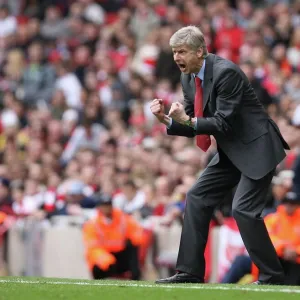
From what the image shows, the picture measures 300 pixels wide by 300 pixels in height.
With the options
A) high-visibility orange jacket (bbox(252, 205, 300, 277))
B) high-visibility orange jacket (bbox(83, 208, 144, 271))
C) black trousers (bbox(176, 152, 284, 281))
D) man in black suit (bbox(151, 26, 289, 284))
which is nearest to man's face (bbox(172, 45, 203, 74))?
man in black suit (bbox(151, 26, 289, 284))

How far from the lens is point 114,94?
61.4 feet

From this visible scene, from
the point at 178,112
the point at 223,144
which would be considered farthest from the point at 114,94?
the point at 178,112

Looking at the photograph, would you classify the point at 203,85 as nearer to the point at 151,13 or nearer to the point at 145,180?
the point at 145,180

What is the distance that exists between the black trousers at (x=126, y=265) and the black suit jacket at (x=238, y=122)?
4.87 metres

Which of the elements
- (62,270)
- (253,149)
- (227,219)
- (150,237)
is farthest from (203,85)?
(62,270)

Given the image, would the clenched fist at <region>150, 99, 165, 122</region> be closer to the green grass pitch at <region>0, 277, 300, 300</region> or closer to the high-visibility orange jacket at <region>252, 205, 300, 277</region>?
the green grass pitch at <region>0, 277, 300, 300</region>

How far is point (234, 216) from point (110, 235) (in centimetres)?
510

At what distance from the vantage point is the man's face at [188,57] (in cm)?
870

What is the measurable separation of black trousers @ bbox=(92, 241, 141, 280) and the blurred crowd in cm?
49

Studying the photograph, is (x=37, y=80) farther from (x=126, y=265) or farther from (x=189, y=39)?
(x=189, y=39)

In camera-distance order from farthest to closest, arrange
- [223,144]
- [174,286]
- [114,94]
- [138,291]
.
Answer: [114,94]
[223,144]
[174,286]
[138,291]

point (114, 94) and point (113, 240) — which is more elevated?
point (114, 94)

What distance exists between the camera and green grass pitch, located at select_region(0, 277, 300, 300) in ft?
26.0

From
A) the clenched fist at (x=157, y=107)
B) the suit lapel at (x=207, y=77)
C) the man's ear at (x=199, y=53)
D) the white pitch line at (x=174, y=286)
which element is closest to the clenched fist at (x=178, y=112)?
the clenched fist at (x=157, y=107)
